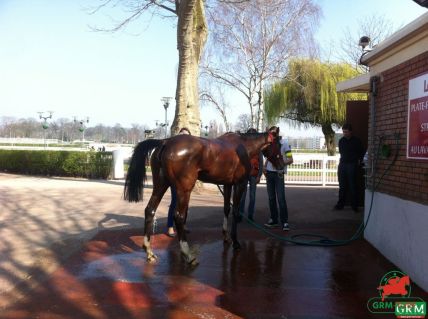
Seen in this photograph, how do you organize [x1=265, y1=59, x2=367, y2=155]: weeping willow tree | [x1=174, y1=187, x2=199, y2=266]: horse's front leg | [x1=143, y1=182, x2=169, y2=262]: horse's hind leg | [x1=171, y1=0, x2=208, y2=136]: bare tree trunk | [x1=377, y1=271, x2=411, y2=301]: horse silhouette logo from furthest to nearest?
[x1=265, y1=59, x2=367, y2=155]: weeping willow tree
[x1=171, y1=0, x2=208, y2=136]: bare tree trunk
[x1=143, y1=182, x2=169, y2=262]: horse's hind leg
[x1=174, y1=187, x2=199, y2=266]: horse's front leg
[x1=377, y1=271, x2=411, y2=301]: horse silhouette logo

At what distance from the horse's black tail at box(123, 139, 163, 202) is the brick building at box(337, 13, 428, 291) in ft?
10.9

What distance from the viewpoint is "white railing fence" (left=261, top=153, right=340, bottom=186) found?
1609cm

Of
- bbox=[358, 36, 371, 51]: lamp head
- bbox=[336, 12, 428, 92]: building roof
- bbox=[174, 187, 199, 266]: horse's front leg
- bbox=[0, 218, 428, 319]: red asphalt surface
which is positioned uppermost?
bbox=[358, 36, 371, 51]: lamp head

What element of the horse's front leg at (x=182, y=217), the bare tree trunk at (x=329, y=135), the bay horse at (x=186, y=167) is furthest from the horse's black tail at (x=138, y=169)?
the bare tree trunk at (x=329, y=135)

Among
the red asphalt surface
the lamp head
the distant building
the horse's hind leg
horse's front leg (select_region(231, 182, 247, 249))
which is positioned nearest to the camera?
the red asphalt surface

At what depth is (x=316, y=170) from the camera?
1627 cm

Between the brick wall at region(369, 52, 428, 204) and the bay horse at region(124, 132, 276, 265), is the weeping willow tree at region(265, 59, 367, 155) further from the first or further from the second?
the bay horse at region(124, 132, 276, 265)

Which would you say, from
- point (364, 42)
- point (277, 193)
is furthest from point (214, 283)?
point (364, 42)

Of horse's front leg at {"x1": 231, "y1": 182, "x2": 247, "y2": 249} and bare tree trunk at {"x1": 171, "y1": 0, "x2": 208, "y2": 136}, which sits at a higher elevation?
bare tree trunk at {"x1": 171, "y1": 0, "x2": 208, "y2": 136}

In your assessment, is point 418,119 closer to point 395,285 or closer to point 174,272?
point 395,285

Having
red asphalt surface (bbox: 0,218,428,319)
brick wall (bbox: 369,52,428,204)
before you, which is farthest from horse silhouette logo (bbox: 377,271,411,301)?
brick wall (bbox: 369,52,428,204)

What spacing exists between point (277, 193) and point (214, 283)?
3469 mm

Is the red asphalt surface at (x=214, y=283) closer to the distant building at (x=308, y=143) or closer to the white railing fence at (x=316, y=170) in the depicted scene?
the white railing fence at (x=316, y=170)

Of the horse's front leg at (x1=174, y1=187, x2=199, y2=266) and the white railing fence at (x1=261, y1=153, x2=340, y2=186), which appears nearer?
the horse's front leg at (x1=174, y1=187, x2=199, y2=266)
